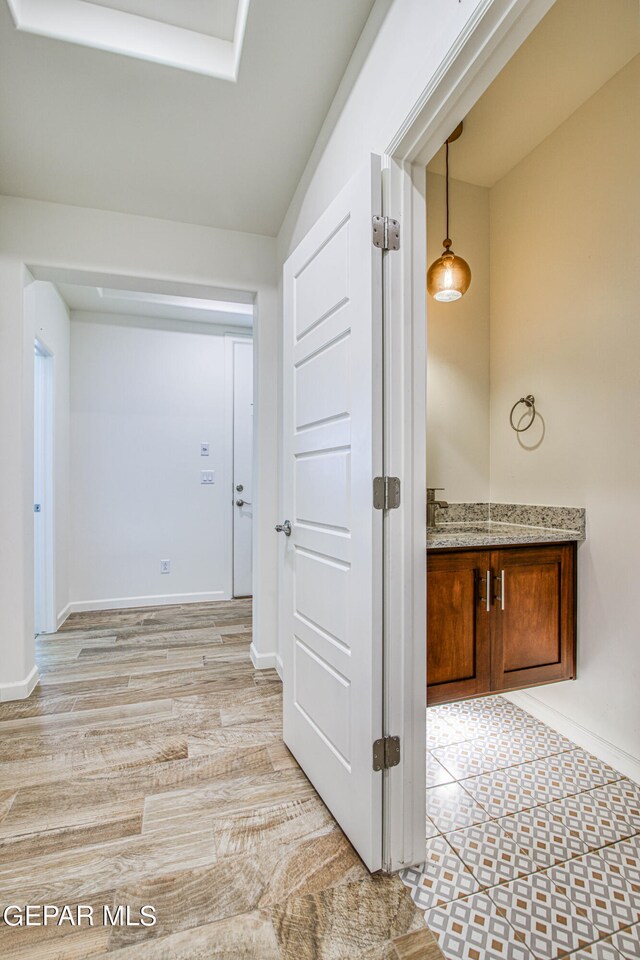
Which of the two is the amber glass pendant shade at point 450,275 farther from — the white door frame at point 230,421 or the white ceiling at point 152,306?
the white door frame at point 230,421

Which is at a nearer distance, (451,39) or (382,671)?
(451,39)

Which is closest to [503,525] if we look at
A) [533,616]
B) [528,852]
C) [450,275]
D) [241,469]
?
[533,616]

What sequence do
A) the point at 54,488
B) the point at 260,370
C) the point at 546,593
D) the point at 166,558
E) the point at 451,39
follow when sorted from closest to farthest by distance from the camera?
the point at 451,39 < the point at 546,593 < the point at 260,370 < the point at 54,488 < the point at 166,558

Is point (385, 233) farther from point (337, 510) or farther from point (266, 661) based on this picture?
point (266, 661)

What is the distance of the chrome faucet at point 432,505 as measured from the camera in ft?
7.30

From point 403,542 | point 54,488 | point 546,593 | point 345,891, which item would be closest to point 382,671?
point 403,542

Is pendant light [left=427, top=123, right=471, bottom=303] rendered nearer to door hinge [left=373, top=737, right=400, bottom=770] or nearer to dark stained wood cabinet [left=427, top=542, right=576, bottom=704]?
dark stained wood cabinet [left=427, top=542, right=576, bottom=704]

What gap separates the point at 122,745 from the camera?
196 cm

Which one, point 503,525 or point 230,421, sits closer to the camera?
point 503,525

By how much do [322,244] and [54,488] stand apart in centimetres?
283

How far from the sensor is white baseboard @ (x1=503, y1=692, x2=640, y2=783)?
1.74 metres

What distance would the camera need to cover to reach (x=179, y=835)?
4.78 feet

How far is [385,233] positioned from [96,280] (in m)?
1.90

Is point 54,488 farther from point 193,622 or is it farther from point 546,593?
point 546,593
